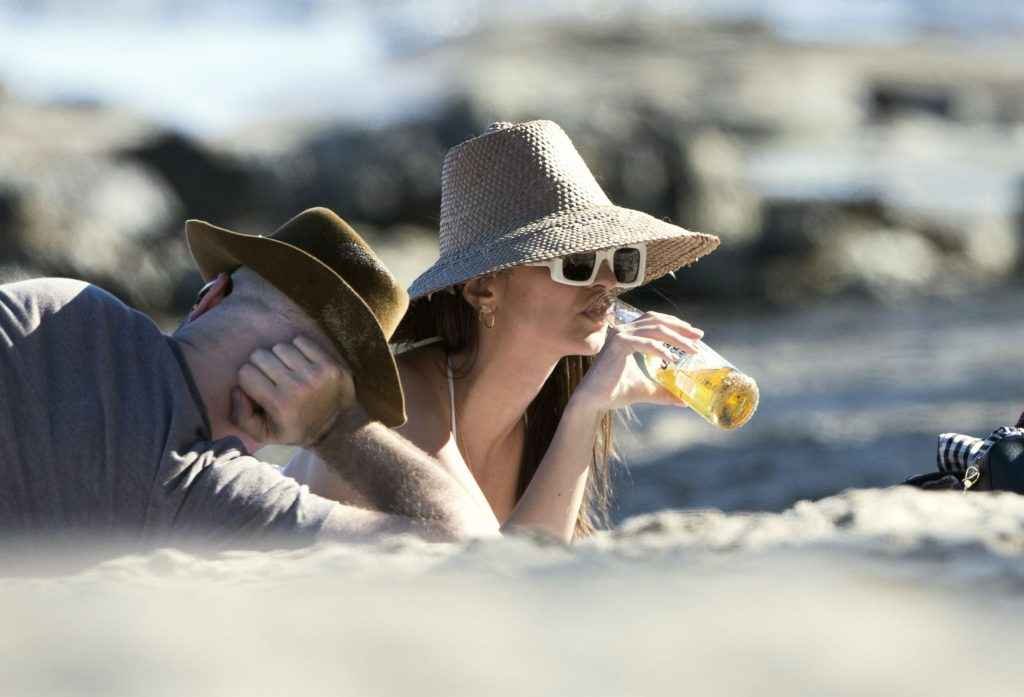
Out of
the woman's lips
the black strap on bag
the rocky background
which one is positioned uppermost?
the woman's lips

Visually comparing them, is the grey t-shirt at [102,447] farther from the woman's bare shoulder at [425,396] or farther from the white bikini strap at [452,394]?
the white bikini strap at [452,394]

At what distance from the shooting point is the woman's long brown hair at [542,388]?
13.8ft

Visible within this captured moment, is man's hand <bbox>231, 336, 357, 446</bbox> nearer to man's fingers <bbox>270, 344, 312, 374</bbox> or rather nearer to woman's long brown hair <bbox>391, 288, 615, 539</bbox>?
man's fingers <bbox>270, 344, 312, 374</bbox>

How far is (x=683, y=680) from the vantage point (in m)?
1.69

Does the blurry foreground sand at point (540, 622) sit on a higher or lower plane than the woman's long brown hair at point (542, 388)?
higher

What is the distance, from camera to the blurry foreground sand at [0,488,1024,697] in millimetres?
1695

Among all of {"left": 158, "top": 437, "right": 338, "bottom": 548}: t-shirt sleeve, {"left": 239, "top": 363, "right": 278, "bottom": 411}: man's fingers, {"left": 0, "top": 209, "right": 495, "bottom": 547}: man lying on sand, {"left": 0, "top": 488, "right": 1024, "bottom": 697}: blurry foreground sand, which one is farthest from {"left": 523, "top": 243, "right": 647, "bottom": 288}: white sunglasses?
{"left": 0, "top": 488, "right": 1024, "bottom": 697}: blurry foreground sand

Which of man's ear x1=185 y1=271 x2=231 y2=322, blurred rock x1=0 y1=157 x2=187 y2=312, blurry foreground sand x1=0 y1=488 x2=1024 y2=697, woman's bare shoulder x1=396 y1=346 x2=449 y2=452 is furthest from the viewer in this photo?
blurred rock x1=0 y1=157 x2=187 y2=312

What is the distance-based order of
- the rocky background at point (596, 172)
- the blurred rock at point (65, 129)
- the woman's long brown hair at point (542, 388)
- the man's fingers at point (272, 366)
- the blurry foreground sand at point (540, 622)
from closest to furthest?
the blurry foreground sand at point (540, 622) → the man's fingers at point (272, 366) → the woman's long brown hair at point (542, 388) → the rocky background at point (596, 172) → the blurred rock at point (65, 129)

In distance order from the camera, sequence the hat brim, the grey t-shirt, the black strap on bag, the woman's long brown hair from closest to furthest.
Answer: the grey t-shirt, the black strap on bag, the hat brim, the woman's long brown hair

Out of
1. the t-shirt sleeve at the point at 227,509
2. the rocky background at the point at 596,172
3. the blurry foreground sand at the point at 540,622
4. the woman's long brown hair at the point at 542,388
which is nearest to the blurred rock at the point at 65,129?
the rocky background at the point at 596,172

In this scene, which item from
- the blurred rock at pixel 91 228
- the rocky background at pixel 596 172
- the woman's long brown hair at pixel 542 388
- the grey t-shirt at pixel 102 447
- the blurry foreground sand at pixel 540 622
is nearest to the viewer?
the blurry foreground sand at pixel 540 622

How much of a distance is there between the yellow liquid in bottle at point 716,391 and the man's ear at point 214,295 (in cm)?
121

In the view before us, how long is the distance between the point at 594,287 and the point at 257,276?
3.60 feet
